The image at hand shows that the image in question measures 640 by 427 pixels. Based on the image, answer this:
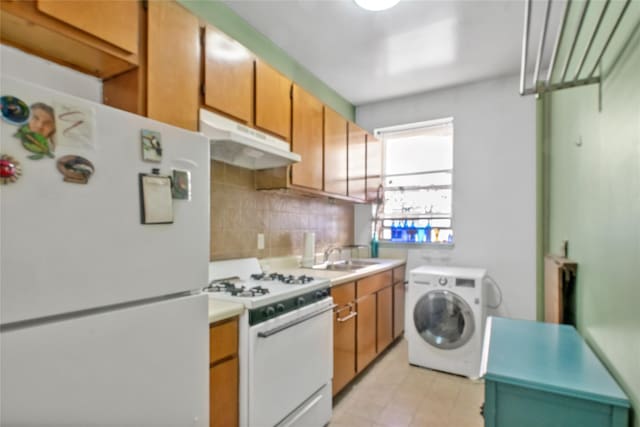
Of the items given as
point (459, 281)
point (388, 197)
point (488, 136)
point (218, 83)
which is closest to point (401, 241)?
point (388, 197)

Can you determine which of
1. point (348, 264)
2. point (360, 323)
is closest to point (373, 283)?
point (360, 323)

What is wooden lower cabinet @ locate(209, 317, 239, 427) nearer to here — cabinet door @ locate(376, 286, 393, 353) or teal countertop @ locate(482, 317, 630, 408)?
→ teal countertop @ locate(482, 317, 630, 408)

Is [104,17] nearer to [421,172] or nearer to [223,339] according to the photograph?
[223,339]

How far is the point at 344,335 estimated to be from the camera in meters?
2.37

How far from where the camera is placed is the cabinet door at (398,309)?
3.36m

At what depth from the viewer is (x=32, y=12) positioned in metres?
1.06

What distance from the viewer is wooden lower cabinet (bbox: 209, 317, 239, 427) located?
136cm

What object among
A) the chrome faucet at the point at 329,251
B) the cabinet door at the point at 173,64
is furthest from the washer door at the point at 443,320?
the cabinet door at the point at 173,64

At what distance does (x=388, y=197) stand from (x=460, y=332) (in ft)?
5.49

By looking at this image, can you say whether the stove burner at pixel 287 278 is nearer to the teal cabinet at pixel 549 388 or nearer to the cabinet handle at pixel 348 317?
the cabinet handle at pixel 348 317

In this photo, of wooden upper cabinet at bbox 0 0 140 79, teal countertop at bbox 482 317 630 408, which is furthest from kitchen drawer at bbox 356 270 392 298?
wooden upper cabinet at bbox 0 0 140 79

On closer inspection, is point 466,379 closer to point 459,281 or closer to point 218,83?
point 459,281

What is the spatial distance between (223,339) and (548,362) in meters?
1.34

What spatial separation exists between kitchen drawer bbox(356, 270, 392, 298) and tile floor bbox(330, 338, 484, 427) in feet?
2.37
